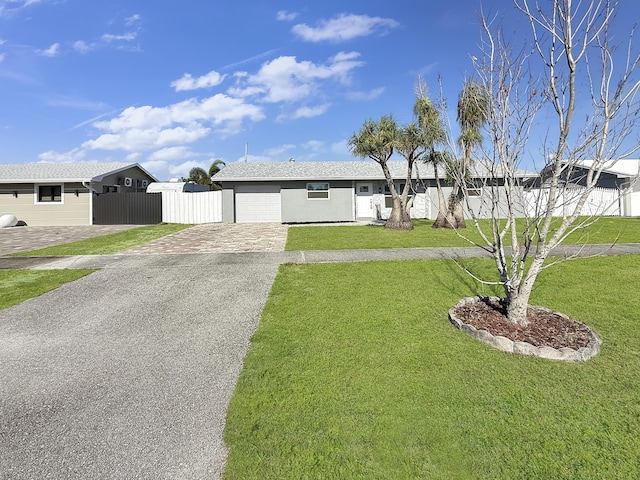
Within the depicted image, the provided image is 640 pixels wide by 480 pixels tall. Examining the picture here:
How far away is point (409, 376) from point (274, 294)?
10.6ft

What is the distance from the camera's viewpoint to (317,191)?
20.4 m

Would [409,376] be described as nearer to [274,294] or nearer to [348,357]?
[348,357]

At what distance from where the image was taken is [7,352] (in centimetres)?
383

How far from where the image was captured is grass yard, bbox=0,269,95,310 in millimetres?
5895

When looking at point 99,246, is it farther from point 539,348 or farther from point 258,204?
point 539,348

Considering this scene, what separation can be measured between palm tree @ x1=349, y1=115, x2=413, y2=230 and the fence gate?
41.3 feet

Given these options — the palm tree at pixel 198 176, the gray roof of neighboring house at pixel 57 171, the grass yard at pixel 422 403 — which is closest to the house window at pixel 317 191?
the gray roof of neighboring house at pixel 57 171

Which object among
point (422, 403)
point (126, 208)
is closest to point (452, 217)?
point (422, 403)

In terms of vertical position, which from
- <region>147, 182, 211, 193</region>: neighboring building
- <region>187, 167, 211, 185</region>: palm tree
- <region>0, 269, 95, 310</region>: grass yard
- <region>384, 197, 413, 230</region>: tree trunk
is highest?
<region>187, 167, 211, 185</region>: palm tree

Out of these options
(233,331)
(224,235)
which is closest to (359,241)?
(224,235)

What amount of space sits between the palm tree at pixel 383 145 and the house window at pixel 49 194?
17.1m

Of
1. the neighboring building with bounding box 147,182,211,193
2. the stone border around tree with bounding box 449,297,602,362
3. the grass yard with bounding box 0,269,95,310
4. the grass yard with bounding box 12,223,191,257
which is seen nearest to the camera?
the stone border around tree with bounding box 449,297,602,362

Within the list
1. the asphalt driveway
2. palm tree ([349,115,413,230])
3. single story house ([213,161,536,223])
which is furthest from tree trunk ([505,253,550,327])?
single story house ([213,161,536,223])

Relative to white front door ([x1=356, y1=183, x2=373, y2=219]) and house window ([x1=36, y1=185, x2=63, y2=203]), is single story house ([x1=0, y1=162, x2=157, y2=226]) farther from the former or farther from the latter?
white front door ([x1=356, y1=183, x2=373, y2=219])
